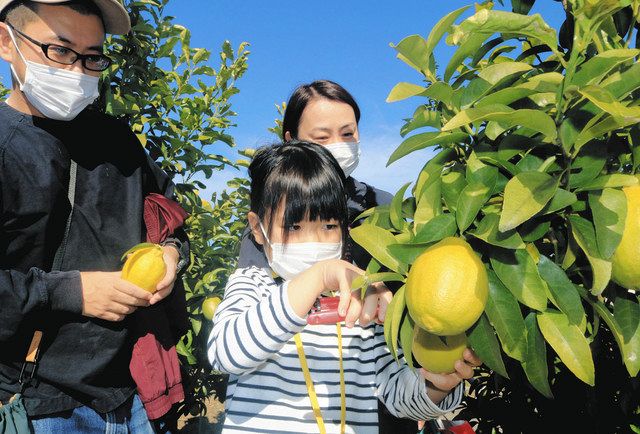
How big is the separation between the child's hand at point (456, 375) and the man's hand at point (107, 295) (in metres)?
0.86

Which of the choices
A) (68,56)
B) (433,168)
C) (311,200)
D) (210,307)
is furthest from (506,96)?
(210,307)

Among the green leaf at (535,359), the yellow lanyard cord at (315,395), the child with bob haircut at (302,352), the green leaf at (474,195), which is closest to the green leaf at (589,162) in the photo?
the green leaf at (474,195)

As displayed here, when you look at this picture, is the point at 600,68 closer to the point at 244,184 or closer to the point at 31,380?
the point at 31,380

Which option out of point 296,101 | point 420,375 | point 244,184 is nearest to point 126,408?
point 420,375

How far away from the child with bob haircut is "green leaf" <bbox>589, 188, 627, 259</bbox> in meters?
0.58

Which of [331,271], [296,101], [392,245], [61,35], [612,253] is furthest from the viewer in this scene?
[296,101]

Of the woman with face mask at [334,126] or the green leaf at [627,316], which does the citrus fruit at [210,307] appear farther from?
the green leaf at [627,316]

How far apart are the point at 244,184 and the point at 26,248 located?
1.92 meters

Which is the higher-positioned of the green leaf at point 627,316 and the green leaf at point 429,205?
A: the green leaf at point 429,205

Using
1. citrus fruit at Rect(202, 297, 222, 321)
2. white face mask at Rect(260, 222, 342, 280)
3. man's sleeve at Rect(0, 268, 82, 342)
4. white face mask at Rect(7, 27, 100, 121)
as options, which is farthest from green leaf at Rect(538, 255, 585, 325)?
citrus fruit at Rect(202, 297, 222, 321)

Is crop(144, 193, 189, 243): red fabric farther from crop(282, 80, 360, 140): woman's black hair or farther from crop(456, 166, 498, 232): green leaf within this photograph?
crop(456, 166, 498, 232): green leaf

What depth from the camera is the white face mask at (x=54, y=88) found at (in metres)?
1.56

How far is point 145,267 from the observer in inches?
60.9

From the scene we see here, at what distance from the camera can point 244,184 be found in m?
3.29
